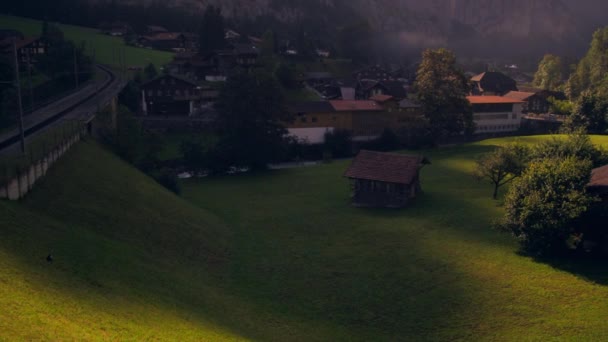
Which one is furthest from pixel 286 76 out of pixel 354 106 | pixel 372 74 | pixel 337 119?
pixel 372 74

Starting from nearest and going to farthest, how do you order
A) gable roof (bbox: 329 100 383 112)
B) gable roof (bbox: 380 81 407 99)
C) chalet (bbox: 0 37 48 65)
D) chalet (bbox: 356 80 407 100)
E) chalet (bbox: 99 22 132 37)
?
1. gable roof (bbox: 329 100 383 112)
2. chalet (bbox: 0 37 48 65)
3. chalet (bbox: 356 80 407 100)
4. gable roof (bbox: 380 81 407 99)
5. chalet (bbox: 99 22 132 37)

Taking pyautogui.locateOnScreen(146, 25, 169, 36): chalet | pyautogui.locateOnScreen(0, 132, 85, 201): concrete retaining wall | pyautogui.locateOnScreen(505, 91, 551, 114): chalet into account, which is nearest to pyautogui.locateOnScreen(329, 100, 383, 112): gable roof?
pyautogui.locateOnScreen(505, 91, 551, 114): chalet

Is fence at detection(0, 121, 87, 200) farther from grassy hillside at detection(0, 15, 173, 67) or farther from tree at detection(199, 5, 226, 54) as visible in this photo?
tree at detection(199, 5, 226, 54)

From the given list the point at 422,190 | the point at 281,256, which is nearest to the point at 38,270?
the point at 281,256

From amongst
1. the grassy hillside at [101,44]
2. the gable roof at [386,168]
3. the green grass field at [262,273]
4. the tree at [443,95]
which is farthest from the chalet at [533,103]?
the grassy hillside at [101,44]

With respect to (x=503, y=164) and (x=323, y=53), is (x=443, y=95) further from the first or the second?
(x=323, y=53)

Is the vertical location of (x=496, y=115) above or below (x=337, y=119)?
below
